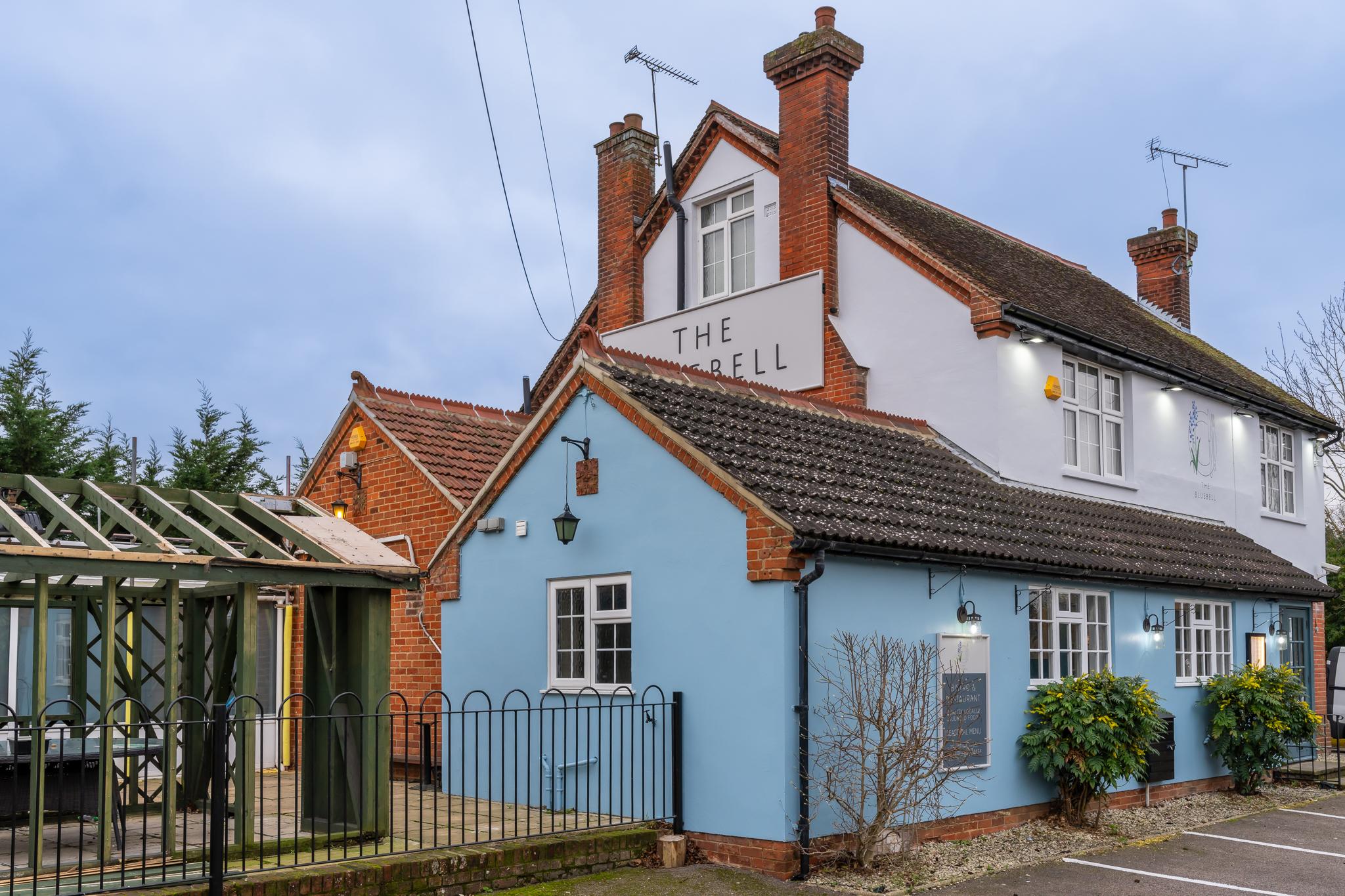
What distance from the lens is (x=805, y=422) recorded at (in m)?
13.0

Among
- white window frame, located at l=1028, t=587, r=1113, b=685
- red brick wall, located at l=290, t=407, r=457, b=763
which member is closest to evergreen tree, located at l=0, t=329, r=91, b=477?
red brick wall, located at l=290, t=407, r=457, b=763

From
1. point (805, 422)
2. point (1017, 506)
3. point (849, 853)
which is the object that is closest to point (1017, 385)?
point (1017, 506)

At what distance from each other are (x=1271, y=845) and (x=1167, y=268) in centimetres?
1395

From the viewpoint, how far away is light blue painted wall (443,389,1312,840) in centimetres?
967

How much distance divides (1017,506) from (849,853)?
4946 mm

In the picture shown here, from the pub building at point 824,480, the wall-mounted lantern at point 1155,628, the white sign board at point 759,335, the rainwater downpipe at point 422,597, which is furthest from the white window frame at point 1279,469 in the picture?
the rainwater downpipe at point 422,597

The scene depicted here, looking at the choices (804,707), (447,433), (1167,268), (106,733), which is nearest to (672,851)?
(804,707)

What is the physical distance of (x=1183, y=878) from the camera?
32.6ft

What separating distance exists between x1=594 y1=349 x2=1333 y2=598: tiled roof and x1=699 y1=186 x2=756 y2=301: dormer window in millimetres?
3664

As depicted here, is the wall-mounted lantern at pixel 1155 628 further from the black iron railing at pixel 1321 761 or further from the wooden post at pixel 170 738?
the wooden post at pixel 170 738

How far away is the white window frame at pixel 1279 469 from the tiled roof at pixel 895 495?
4845mm

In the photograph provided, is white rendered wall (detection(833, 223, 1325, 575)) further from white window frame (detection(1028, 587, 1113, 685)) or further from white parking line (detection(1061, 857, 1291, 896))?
white parking line (detection(1061, 857, 1291, 896))

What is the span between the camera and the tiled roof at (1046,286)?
1543 centimetres

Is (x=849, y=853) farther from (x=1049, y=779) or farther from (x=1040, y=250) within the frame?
(x=1040, y=250)
